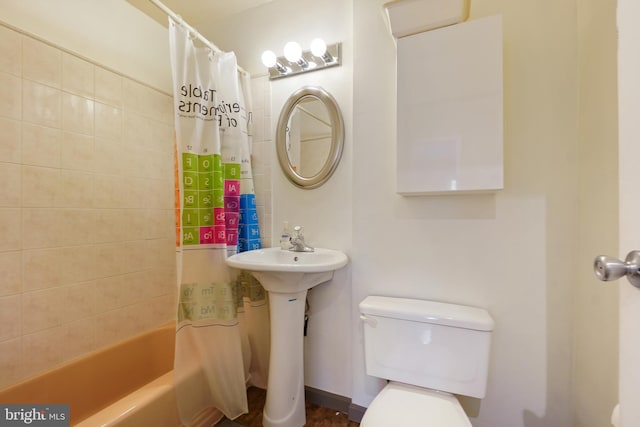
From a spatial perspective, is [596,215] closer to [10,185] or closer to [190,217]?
[190,217]

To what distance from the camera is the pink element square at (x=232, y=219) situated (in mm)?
1515

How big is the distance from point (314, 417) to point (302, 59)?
1982 mm

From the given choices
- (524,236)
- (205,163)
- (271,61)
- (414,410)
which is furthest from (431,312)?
(271,61)

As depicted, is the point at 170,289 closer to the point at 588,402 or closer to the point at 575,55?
the point at 588,402

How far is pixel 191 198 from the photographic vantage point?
4.45ft

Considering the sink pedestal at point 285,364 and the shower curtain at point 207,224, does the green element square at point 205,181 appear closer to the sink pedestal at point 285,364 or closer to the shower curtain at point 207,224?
the shower curtain at point 207,224

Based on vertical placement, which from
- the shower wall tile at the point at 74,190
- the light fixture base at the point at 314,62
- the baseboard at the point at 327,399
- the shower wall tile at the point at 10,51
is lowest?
the baseboard at the point at 327,399

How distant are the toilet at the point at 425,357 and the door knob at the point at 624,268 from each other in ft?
2.25

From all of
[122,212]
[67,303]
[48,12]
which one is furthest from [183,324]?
[48,12]

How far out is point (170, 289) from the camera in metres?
2.01

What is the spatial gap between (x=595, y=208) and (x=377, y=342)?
0.97 metres

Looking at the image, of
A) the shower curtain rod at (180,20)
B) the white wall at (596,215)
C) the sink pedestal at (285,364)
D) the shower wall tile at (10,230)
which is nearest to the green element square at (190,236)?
the sink pedestal at (285,364)

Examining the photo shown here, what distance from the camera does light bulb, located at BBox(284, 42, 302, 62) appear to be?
5.03 feet

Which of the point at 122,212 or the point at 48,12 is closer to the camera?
the point at 48,12
